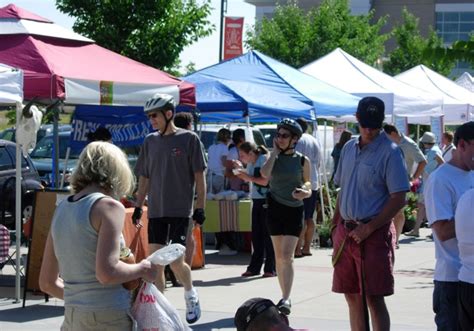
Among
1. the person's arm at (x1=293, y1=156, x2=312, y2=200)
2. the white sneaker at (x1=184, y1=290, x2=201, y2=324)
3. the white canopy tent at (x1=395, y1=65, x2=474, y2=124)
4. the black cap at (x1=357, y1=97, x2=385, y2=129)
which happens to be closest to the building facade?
the white canopy tent at (x1=395, y1=65, x2=474, y2=124)

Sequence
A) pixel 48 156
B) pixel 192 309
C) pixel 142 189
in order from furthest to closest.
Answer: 1. pixel 48 156
2. pixel 142 189
3. pixel 192 309

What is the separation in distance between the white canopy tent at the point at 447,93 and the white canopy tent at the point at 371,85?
215 cm

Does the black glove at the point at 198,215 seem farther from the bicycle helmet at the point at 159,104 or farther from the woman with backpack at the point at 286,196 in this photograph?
the bicycle helmet at the point at 159,104

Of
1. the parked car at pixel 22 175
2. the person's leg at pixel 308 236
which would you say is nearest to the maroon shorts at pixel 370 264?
the person's leg at pixel 308 236

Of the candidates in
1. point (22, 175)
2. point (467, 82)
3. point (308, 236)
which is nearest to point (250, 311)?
point (308, 236)

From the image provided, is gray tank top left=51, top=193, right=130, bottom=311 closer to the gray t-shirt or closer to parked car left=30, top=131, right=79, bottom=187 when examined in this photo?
the gray t-shirt

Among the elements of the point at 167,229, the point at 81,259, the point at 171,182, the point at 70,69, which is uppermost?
the point at 70,69

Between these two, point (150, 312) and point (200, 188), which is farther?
point (200, 188)

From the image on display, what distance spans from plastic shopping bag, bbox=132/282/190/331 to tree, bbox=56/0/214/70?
20885 mm

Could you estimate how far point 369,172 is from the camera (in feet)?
23.7

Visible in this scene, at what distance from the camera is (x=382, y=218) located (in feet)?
23.4

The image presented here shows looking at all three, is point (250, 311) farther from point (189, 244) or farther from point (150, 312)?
point (189, 244)

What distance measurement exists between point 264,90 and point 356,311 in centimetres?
871

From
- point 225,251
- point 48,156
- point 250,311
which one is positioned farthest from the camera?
point 48,156
